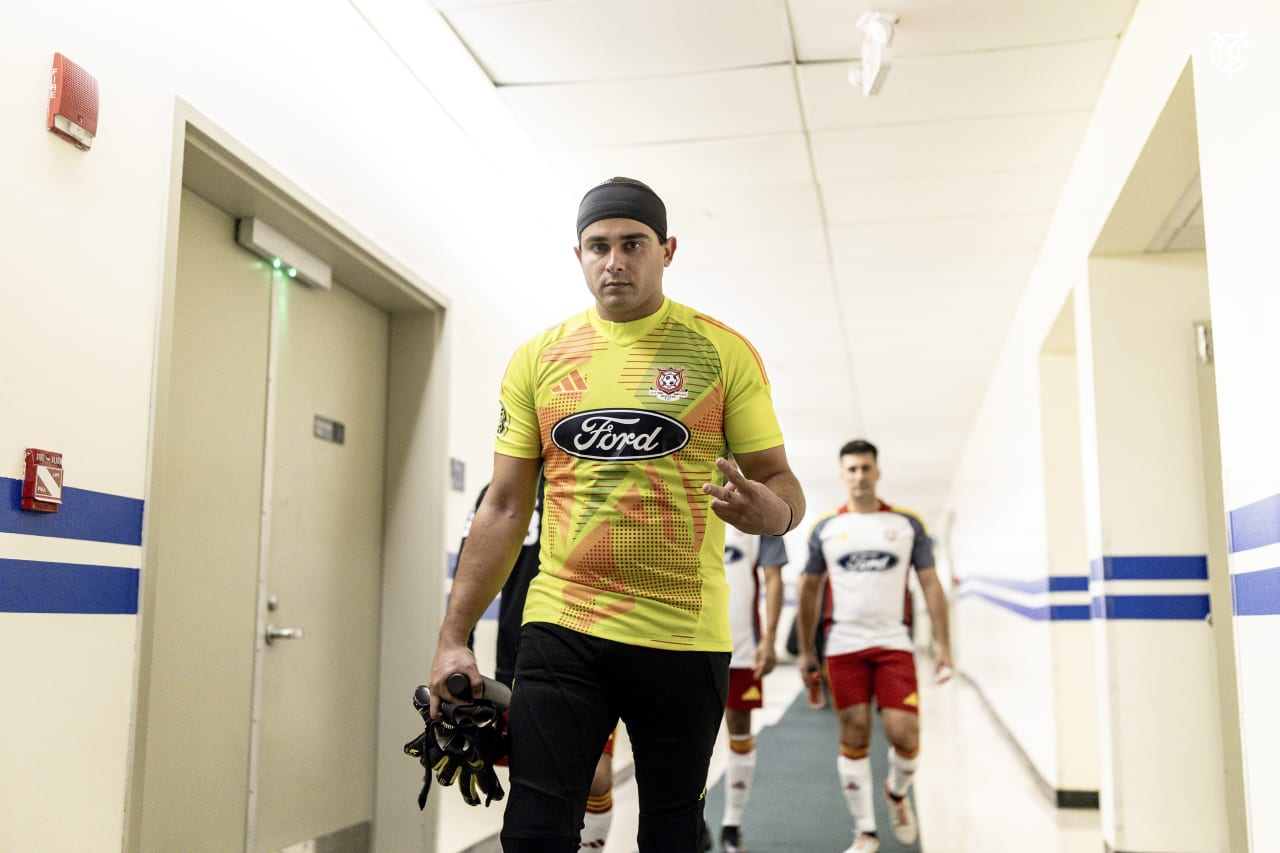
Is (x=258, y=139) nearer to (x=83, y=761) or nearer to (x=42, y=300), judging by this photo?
(x=42, y=300)

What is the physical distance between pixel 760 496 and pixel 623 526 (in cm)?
23

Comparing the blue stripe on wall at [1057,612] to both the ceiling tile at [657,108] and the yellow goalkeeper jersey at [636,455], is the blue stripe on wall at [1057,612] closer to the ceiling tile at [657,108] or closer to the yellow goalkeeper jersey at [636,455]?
the ceiling tile at [657,108]

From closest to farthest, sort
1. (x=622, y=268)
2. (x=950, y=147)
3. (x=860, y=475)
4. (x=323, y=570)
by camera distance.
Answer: (x=622, y=268)
(x=323, y=570)
(x=860, y=475)
(x=950, y=147)

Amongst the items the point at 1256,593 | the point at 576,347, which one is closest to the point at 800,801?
the point at 1256,593

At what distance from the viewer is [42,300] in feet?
6.71

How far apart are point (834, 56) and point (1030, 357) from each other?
3.39 metres

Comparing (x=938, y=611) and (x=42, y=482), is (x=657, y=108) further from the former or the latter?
(x=42, y=482)

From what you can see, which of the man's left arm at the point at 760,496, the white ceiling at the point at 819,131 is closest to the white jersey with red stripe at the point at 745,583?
the white ceiling at the point at 819,131

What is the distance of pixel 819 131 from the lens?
4668mm

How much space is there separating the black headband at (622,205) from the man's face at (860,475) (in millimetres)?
2667

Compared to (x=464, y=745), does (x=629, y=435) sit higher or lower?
higher

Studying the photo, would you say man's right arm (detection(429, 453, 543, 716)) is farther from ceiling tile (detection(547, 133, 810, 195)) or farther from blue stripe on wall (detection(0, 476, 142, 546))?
ceiling tile (detection(547, 133, 810, 195))

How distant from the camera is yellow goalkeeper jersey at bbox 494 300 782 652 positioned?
1779 millimetres

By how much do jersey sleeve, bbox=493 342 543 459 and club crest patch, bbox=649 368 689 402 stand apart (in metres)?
0.22
